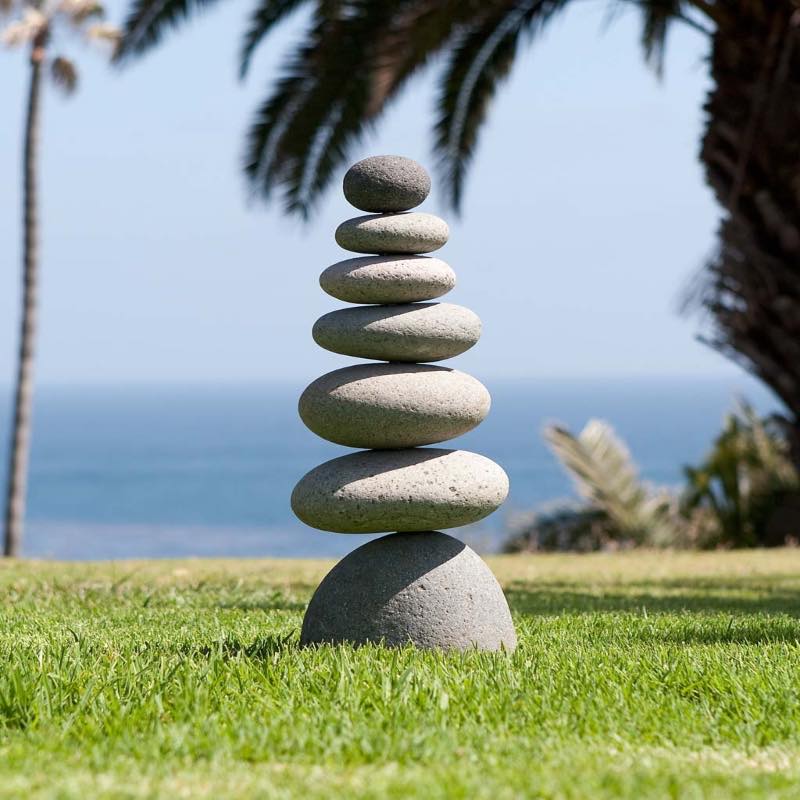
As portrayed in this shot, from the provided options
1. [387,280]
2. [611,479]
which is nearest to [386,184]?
[387,280]

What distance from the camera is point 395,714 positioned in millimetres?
4461

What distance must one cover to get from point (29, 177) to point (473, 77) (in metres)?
7.23

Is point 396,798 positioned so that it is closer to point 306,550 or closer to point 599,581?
point 599,581

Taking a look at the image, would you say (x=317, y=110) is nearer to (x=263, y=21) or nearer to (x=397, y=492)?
(x=263, y=21)

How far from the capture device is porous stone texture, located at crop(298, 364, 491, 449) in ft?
19.0

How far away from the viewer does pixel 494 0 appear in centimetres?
1360

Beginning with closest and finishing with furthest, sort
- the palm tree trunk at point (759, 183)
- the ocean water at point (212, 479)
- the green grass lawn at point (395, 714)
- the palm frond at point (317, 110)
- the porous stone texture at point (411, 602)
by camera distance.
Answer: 1. the green grass lawn at point (395, 714)
2. the porous stone texture at point (411, 602)
3. the palm tree trunk at point (759, 183)
4. the palm frond at point (317, 110)
5. the ocean water at point (212, 479)

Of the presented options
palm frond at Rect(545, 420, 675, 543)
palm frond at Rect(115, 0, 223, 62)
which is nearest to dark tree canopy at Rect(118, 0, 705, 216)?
palm frond at Rect(115, 0, 223, 62)

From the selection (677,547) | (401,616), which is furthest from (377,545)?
(677,547)

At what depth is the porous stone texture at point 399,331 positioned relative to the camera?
5.89 meters

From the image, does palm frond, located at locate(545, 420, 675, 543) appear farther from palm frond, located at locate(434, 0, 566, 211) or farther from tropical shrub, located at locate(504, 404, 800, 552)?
palm frond, located at locate(434, 0, 566, 211)

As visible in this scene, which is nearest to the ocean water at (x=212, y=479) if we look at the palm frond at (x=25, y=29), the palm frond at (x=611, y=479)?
the palm frond at (x=611, y=479)

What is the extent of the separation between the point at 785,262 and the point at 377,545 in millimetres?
8371

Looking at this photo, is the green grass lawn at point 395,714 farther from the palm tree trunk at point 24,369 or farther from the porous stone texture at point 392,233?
the palm tree trunk at point 24,369
